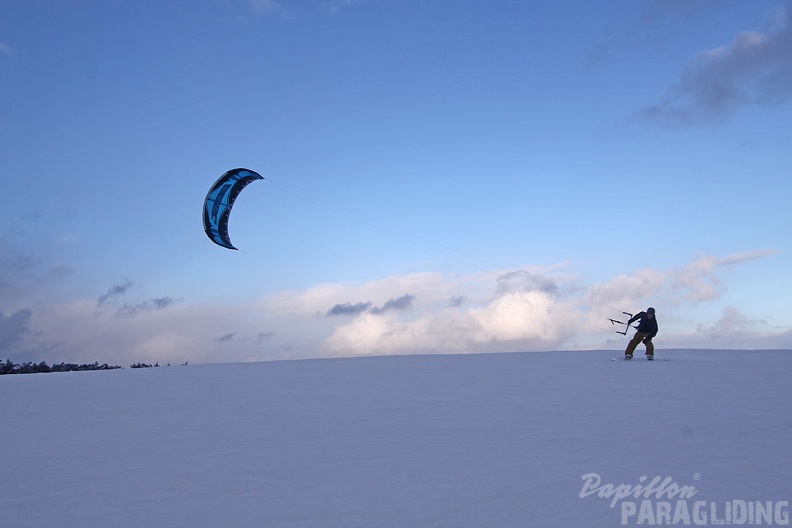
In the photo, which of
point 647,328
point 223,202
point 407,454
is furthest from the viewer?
point 223,202

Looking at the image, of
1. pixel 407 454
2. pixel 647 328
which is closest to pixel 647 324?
pixel 647 328

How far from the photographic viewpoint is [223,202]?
24766 millimetres

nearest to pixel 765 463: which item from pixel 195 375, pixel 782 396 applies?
pixel 782 396

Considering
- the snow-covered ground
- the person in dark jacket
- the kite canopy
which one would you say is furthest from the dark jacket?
the kite canopy

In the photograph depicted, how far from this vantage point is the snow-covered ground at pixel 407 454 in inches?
232

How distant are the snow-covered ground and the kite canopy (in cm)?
1001

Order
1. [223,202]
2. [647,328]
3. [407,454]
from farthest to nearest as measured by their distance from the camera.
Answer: [223,202], [647,328], [407,454]

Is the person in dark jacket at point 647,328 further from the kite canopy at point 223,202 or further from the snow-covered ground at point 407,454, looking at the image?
the kite canopy at point 223,202

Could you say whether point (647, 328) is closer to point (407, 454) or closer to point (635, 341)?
point (635, 341)

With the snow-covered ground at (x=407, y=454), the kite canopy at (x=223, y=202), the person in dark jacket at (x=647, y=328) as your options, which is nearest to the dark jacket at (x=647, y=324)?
the person in dark jacket at (x=647, y=328)

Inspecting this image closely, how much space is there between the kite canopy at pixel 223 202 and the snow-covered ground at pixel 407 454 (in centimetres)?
1001

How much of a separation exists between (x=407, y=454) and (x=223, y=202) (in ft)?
62.1

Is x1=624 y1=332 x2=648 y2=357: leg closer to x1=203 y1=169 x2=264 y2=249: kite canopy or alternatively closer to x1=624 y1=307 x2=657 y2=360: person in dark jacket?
x1=624 y1=307 x2=657 y2=360: person in dark jacket

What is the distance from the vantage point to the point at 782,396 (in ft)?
40.7
